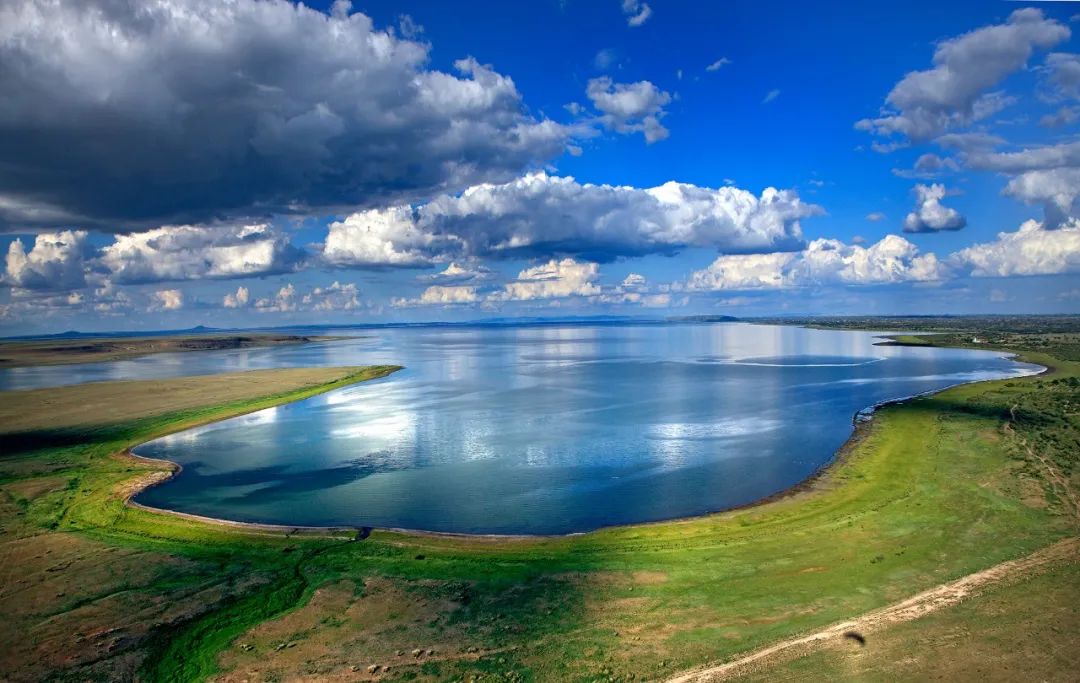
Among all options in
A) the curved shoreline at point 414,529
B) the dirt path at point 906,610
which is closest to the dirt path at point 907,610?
the dirt path at point 906,610

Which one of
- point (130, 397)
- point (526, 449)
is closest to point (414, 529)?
point (526, 449)

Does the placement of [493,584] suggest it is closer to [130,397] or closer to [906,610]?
[906,610]

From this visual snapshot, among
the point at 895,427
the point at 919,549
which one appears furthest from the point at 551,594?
the point at 895,427

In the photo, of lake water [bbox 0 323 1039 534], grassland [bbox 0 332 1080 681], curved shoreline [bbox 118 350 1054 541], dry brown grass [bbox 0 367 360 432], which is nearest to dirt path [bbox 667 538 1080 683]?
grassland [bbox 0 332 1080 681]

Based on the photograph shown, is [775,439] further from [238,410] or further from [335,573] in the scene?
[238,410]

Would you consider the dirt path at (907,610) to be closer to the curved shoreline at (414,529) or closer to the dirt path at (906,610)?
the dirt path at (906,610)

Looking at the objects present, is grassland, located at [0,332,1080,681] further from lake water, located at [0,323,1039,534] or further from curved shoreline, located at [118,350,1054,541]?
lake water, located at [0,323,1039,534]

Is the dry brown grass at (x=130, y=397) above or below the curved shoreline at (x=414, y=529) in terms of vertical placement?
above
